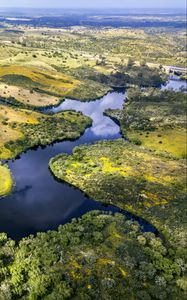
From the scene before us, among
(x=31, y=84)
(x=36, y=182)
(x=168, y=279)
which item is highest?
(x=31, y=84)

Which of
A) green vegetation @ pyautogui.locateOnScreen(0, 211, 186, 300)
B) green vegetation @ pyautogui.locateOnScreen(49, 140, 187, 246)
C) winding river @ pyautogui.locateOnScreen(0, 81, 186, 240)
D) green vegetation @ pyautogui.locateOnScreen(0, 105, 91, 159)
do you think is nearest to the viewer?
green vegetation @ pyautogui.locateOnScreen(0, 211, 186, 300)

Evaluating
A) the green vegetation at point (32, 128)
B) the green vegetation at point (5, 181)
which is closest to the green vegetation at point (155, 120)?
the green vegetation at point (32, 128)

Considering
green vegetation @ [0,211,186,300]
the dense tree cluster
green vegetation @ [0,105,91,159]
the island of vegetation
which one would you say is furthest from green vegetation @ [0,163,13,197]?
green vegetation @ [0,211,186,300]

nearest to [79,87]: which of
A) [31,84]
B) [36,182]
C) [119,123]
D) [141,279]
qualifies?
[31,84]

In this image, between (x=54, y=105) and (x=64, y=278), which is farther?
(x=54, y=105)

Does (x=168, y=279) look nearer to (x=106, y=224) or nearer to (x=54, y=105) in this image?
(x=106, y=224)

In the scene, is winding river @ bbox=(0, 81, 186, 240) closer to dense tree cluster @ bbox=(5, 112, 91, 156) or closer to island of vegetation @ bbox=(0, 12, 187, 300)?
island of vegetation @ bbox=(0, 12, 187, 300)
